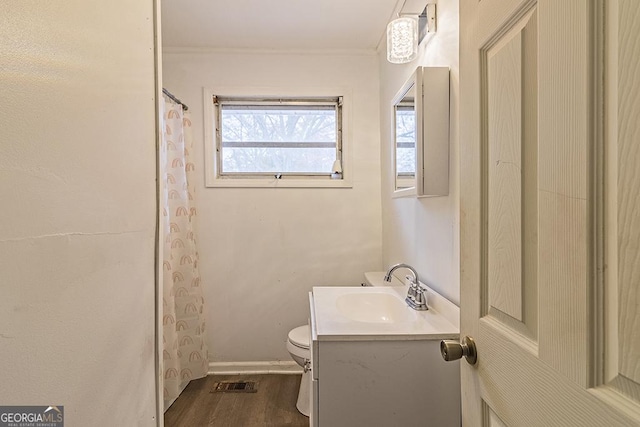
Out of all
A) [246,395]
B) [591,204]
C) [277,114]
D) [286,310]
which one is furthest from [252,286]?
[591,204]

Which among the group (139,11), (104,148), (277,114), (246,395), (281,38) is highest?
(281,38)

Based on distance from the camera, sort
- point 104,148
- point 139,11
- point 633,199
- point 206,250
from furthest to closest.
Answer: point 206,250, point 139,11, point 104,148, point 633,199

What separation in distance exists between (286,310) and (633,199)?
2.24m

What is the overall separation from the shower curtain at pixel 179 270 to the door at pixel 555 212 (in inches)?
70.5

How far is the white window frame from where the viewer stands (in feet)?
7.75

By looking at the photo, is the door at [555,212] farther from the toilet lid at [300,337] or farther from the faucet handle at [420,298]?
the toilet lid at [300,337]

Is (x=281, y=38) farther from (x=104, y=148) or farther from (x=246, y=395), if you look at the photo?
(x=246, y=395)

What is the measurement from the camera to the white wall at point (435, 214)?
1270 mm

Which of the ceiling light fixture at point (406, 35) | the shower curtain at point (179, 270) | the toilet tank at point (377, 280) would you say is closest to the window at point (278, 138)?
the shower curtain at point (179, 270)

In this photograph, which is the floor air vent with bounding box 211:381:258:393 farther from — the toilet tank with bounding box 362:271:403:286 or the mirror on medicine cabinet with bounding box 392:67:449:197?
the mirror on medicine cabinet with bounding box 392:67:449:197

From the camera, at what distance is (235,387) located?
2.19 m

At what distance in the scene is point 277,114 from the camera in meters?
2.46

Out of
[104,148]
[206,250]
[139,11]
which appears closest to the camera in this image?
[104,148]

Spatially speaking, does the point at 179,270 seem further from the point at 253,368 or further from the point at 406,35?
the point at 406,35
